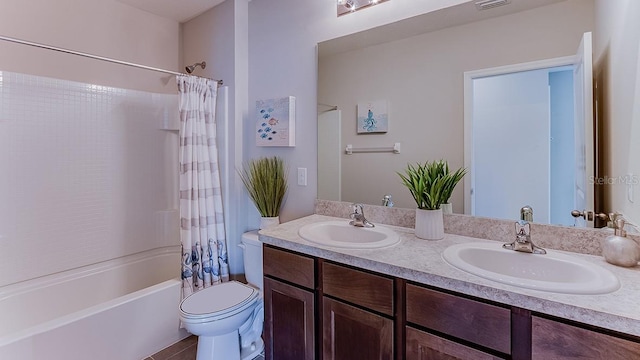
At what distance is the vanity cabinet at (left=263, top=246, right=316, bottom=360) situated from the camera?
129cm

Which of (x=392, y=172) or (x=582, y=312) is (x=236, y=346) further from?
(x=582, y=312)

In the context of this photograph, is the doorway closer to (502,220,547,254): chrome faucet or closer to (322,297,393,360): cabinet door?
(502,220,547,254): chrome faucet

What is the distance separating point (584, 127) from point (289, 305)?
142 centimetres

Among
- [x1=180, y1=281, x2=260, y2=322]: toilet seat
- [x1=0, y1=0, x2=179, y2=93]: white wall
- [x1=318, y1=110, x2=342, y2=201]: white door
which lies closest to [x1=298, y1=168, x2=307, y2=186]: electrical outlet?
[x1=318, y1=110, x2=342, y2=201]: white door

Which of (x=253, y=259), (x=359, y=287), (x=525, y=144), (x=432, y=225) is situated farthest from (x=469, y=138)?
(x=253, y=259)

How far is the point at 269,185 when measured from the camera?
6.70ft

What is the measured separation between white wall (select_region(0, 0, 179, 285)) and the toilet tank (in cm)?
95

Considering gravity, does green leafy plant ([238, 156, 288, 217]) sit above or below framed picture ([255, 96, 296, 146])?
below

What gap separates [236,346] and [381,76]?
1.74 meters

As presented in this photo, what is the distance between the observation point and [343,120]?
1.81 metres

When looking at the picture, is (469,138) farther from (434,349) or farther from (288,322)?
(288,322)

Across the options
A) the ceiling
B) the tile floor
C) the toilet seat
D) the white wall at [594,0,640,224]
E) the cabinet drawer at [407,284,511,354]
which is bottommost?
the tile floor

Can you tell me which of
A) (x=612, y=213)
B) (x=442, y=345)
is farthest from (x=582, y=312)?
(x=612, y=213)

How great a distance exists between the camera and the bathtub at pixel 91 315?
A: 1.47 meters
